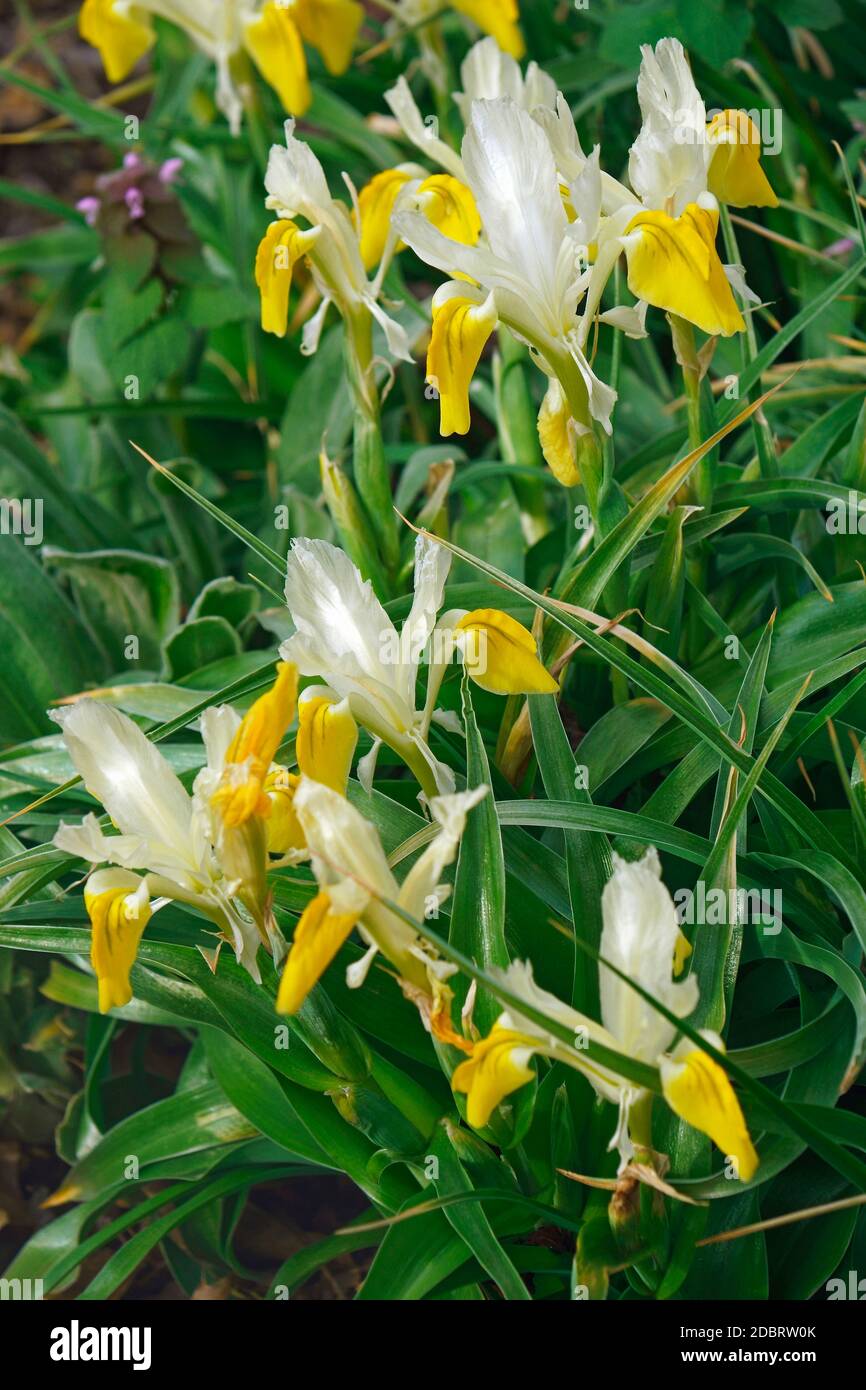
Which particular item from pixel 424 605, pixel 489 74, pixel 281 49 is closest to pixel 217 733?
pixel 424 605

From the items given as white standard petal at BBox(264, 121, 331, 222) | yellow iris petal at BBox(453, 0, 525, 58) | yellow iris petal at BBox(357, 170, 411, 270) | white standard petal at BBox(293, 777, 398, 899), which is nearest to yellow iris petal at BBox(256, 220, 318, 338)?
white standard petal at BBox(264, 121, 331, 222)

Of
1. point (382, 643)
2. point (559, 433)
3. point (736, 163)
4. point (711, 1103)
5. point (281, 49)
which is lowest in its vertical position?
point (711, 1103)

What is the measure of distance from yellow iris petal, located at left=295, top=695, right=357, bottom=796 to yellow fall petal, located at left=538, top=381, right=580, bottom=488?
318 millimetres

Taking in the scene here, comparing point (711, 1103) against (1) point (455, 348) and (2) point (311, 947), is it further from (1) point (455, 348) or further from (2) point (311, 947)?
(1) point (455, 348)

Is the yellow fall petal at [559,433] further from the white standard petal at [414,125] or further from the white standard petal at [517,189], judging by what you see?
the white standard petal at [414,125]

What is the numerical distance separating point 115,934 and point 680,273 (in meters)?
0.68

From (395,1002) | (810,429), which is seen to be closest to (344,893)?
(395,1002)

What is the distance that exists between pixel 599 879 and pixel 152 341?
1.24 m

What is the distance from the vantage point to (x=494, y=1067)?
856 mm

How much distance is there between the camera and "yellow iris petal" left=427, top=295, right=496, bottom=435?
3.38 feet

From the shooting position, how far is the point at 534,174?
1025 millimetres

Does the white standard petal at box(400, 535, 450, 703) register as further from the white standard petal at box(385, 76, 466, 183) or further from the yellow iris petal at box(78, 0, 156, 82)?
the yellow iris petal at box(78, 0, 156, 82)

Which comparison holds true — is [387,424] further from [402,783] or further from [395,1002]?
[395,1002]

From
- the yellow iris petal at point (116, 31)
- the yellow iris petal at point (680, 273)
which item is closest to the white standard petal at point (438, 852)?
the yellow iris petal at point (680, 273)
